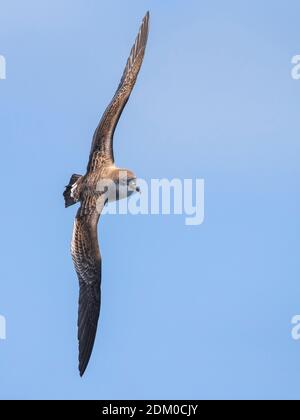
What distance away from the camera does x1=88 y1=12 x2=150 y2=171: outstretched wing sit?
21.6m

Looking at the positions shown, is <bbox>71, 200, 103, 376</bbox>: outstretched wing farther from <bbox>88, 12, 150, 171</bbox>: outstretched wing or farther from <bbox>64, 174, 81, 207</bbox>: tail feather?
<bbox>88, 12, 150, 171</bbox>: outstretched wing

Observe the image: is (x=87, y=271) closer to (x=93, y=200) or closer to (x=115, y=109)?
(x=93, y=200)

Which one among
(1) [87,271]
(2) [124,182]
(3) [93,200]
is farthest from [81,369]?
(2) [124,182]

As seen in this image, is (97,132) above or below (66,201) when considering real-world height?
above

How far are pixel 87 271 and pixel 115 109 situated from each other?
3.52 m

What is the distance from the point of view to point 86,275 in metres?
22.0

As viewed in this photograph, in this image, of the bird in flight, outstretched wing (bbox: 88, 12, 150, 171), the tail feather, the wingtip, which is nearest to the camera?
the wingtip

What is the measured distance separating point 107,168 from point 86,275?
2378mm

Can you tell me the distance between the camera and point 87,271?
866 inches

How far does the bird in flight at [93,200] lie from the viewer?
21.3m

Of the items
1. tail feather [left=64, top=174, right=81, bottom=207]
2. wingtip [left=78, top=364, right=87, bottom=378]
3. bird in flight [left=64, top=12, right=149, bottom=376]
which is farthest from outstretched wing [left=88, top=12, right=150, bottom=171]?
wingtip [left=78, top=364, right=87, bottom=378]

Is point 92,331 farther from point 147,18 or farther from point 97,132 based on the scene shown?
point 147,18

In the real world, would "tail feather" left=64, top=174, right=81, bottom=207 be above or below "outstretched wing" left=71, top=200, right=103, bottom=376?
above
